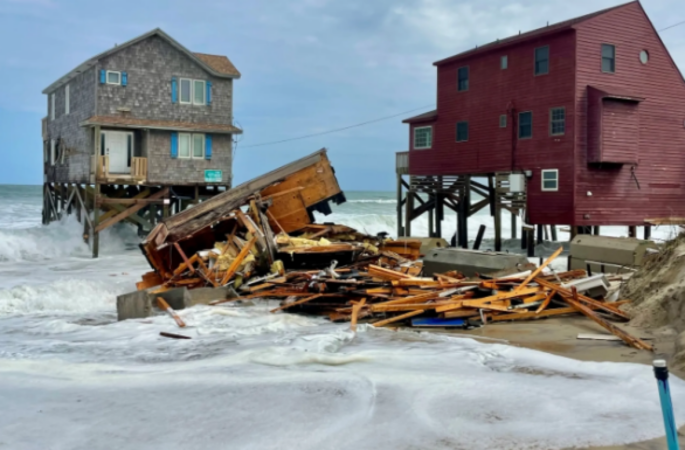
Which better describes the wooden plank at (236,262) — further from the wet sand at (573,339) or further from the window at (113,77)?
the window at (113,77)

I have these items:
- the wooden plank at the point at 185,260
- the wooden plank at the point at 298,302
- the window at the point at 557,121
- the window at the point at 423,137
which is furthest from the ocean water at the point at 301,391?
the window at the point at 423,137

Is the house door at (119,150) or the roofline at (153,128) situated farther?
the house door at (119,150)

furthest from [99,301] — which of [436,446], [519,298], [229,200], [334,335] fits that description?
[436,446]

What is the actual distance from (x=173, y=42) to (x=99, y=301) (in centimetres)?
1793

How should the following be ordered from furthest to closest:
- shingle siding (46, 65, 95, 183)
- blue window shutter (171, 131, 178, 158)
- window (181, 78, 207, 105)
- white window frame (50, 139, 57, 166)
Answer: white window frame (50, 139, 57, 166) < window (181, 78, 207, 105) < blue window shutter (171, 131, 178, 158) < shingle siding (46, 65, 95, 183)

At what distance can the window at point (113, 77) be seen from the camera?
2969 cm

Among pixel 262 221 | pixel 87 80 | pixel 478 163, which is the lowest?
pixel 262 221

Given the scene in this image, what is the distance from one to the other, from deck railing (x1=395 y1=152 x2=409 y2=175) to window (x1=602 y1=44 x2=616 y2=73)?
12.2m

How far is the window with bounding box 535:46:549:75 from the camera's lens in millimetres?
27469

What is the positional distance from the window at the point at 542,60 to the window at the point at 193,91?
14.9 m

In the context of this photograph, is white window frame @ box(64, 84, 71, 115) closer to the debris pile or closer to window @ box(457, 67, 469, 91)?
window @ box(457, 67, 469, 91)

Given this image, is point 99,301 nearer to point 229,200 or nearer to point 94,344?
point 229,200

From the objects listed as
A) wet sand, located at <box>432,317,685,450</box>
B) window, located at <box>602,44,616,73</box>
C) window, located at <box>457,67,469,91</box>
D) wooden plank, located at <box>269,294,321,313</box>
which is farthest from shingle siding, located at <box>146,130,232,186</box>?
wet sand, located at <box>432,317,685,450</box>

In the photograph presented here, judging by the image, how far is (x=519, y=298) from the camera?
11211 mm
